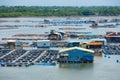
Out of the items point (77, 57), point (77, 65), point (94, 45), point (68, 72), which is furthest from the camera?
point (94, 45)

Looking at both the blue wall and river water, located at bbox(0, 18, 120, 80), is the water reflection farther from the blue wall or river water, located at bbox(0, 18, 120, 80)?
the blue wall

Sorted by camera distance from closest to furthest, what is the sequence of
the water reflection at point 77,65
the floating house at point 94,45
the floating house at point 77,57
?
1. the water reflection at point 77,65
2. the floating house at point 77,57
3. the floating house at point 94,45

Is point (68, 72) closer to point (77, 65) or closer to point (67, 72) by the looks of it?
point (67, 72)

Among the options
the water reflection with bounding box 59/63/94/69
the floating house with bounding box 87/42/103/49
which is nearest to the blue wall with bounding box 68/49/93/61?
the water reflection with bounding box 59/63/94/69

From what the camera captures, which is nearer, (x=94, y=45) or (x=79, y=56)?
(x=79, y=56)

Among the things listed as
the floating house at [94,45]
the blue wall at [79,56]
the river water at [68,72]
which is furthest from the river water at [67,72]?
the floating house at [94,45]

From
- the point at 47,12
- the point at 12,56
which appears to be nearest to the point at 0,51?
the point at 12,56

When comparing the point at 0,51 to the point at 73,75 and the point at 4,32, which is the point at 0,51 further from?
the point at 4,32

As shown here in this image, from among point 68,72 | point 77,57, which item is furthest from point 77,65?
point 68,72

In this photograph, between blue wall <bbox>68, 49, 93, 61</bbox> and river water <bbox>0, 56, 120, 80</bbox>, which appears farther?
blue wall <bbox>68, 49, 93, 61</bbox>

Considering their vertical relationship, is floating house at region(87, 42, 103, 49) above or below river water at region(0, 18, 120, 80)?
above

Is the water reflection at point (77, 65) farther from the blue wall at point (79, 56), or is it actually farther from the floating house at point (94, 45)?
the floating house at point (94, 45)
